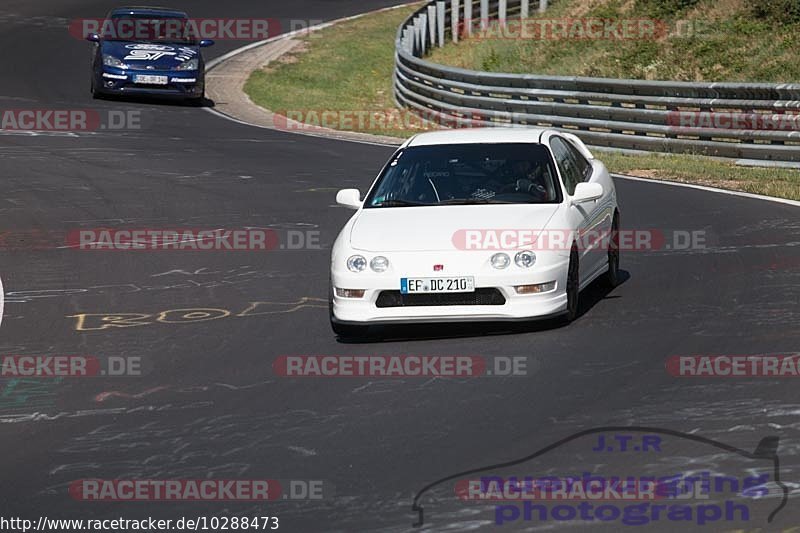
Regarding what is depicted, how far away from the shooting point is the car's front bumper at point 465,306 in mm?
10367

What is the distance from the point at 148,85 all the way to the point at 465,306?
1971 centimetres

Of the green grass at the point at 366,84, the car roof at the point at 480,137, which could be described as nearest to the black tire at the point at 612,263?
the car roof at the point at 480,137

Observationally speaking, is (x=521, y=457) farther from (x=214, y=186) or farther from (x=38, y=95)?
(x=38, y=95)

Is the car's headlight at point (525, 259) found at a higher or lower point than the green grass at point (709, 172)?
higher

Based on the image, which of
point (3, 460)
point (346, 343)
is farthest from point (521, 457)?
point (346, 343)

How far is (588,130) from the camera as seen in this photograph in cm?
2395

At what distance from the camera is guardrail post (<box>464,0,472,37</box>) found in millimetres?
37372

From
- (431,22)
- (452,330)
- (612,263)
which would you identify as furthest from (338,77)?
(452,330)

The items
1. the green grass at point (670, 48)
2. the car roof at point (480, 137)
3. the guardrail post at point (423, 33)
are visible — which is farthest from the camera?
the guardrail post at point (423, 33)

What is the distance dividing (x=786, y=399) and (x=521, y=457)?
1780mm

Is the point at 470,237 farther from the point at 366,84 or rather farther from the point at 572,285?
the point at 366,84

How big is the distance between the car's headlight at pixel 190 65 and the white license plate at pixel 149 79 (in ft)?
1.36

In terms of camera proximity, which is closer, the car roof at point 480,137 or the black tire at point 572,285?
the black tire at point 572,285

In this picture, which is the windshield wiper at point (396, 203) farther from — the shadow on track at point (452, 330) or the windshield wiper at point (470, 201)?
the shadow on track at point (452, 330)
